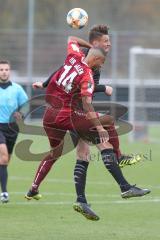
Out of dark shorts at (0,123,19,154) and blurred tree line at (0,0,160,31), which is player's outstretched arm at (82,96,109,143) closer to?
dark shorts at (0,123,19,154)

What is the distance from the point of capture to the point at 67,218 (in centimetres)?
1205

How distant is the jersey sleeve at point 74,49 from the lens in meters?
11.2

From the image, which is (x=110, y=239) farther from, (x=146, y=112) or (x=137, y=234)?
(x=146, y=112)

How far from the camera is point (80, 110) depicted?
1136cm

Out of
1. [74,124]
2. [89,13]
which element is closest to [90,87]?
[74,124]

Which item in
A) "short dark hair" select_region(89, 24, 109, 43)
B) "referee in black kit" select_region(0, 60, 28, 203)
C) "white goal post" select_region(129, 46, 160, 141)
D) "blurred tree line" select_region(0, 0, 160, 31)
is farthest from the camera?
"blurred tree line" select_region(0, 0, 160, 31)

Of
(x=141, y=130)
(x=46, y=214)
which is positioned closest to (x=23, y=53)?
(x=141, y=130)

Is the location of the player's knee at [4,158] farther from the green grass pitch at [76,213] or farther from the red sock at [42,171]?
the red sock at [42,171]

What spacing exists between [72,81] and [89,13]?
88.6 feet

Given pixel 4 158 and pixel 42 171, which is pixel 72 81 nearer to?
pixel 42 171

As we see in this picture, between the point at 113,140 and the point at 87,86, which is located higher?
the point at 87,86

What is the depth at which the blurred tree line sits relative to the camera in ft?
120

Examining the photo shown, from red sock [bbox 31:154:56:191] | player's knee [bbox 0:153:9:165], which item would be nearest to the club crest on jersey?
red sock [bbox 31:154:56:191]

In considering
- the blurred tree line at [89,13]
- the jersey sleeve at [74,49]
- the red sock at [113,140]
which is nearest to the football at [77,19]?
the jersey sleeve at [74,49]
